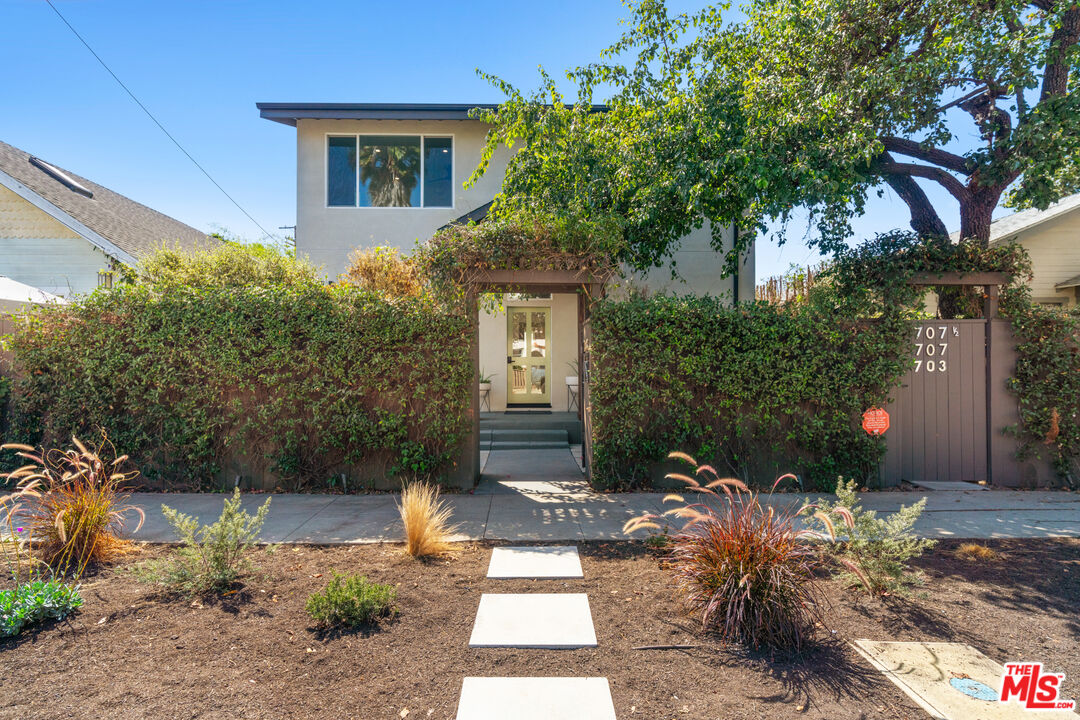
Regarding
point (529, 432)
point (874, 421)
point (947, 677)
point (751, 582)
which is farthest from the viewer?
point (529, 432)

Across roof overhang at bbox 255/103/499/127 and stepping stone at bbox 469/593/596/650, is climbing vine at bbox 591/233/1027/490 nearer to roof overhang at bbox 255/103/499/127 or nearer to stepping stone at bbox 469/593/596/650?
stepping stone at bbox 469/593/596/650

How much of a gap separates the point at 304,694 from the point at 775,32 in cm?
910

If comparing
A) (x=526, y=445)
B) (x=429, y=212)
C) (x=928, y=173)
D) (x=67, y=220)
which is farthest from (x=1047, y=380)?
(x=67, y=220)

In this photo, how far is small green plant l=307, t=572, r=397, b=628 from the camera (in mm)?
3180

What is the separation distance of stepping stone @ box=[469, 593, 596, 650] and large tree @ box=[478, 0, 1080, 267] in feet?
17.4

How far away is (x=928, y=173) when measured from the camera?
7531 mm

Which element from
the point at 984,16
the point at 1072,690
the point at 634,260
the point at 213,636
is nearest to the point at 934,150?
the point at 984,16

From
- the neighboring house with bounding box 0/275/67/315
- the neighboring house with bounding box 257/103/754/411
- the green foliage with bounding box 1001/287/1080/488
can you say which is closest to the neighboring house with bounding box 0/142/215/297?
the neighboring house with bounding box 0/275/67/315

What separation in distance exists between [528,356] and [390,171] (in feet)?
16.7

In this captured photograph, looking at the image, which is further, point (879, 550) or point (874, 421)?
Result: point (874, 421)

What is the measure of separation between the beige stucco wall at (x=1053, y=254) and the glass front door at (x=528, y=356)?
453 inches

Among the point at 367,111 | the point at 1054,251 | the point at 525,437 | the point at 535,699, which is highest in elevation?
the point at 367,111

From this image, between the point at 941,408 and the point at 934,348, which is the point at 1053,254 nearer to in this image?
the point at 934,348

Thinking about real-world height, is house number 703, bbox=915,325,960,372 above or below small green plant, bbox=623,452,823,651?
above
